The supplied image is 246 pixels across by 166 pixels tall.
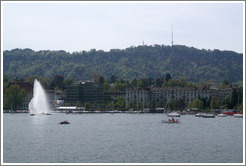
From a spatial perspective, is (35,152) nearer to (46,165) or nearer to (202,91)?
(46,165)

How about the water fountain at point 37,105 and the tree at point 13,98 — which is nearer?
the water fountain at point 37,105

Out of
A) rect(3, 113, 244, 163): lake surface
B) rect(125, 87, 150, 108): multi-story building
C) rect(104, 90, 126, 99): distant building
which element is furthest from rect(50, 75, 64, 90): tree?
rect(3, 113, 244, 163): lake surface

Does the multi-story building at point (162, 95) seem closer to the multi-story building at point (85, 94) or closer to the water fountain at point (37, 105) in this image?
the multi-story building at point (85, 94)

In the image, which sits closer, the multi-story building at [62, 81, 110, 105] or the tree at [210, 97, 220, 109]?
the tree at [210, 97, 220, 109]

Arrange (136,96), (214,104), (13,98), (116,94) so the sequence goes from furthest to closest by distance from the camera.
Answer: (116,94), (136,96), (214,104), (13,98)

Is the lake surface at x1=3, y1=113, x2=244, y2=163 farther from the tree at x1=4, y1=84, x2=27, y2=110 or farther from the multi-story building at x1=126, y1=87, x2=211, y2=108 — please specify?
the multi-story building at x1=126, y1=87, x2=211, y2=108

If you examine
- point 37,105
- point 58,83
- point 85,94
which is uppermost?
point 58,83

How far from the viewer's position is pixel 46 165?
30.2 m

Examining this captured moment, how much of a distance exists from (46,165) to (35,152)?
688 centimetres

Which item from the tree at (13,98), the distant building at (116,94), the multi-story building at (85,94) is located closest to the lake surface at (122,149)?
the tree at (13,98)

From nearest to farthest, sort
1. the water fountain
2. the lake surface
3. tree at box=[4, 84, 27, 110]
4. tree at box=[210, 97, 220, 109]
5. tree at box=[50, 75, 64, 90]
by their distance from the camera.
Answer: the lake surface < the water fountain < tree at box=[4, 84, 27, 110] < tree at box=[210, 97, 220, 109] < tree at box=[50, 75, 64, 90]

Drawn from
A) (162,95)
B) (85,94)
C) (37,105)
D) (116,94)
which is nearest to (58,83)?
(116,94)

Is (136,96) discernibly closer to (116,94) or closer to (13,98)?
(116,94)

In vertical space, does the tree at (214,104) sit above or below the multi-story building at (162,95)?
below
